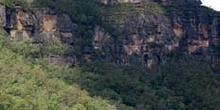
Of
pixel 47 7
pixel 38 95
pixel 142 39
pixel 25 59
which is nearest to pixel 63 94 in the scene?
pixel 38 95

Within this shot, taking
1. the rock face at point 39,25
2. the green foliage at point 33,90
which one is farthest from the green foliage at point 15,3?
the green foliage at point 33,90

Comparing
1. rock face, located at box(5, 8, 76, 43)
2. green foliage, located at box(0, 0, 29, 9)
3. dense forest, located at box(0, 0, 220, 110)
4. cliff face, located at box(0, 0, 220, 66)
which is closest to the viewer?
dense forest, located at box(0, 0, 220, 110)

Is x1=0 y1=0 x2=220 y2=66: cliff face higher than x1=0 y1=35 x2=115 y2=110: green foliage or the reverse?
higher

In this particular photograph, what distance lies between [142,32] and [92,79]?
10.8 m

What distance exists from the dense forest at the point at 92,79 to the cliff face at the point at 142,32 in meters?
0.65

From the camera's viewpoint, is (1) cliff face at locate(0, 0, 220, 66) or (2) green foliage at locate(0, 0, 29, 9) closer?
(2) green foliage at locate(0, 0, 29, 9)

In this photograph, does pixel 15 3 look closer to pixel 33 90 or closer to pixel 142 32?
pixel 33 90

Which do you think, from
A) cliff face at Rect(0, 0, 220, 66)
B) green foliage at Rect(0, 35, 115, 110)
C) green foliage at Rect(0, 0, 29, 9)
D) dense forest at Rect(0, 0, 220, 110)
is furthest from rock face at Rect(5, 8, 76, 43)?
green foliage at Rect(0, 35, 115, 110)

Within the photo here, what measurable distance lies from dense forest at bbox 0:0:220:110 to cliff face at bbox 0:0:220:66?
0.65 m

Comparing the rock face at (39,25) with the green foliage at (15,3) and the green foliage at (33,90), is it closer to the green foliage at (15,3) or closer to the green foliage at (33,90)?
the green foliage at (15,3)

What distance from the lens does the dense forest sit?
71375 millimetres

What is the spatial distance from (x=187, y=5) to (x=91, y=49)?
15.2 m

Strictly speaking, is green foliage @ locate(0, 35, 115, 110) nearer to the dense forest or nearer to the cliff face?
the dense forest

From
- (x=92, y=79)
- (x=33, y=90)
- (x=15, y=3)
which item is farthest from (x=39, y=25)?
(x=33, y=90)
